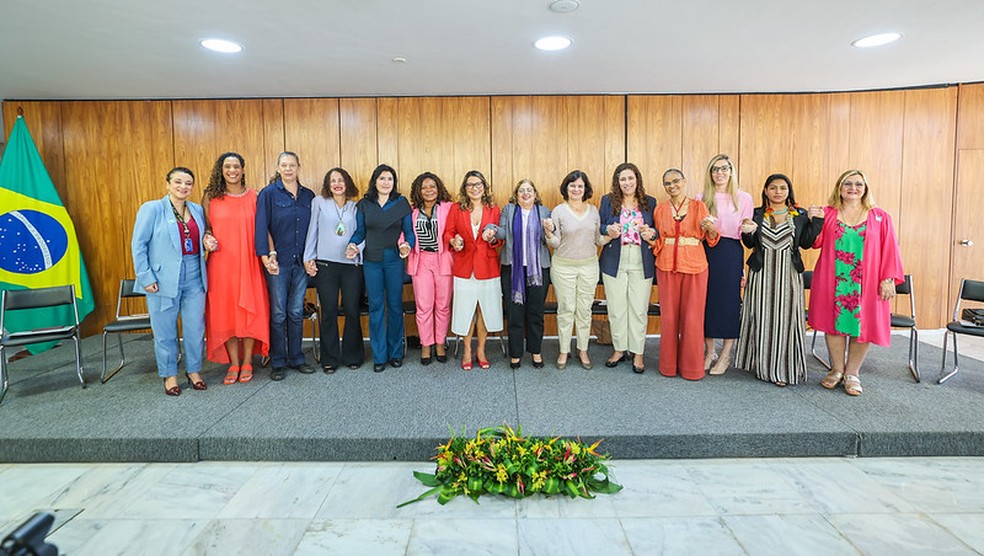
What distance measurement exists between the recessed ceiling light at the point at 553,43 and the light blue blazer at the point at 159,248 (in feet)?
9.33

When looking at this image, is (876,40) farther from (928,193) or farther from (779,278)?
(928,193)

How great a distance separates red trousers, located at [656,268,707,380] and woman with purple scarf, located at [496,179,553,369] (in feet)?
2.97

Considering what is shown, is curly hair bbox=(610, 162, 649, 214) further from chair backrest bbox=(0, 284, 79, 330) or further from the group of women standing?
chair backrest bbox=(0, 284, 79, 330)

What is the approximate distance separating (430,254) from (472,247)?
0.35 m

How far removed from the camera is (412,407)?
Answer: 324 centimetres

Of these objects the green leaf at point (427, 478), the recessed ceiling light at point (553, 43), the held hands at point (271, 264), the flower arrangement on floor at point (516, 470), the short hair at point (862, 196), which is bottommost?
the green leaf at point (427, 478)

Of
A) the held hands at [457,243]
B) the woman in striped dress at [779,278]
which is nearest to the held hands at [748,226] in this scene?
the woman in striped dress at [779,278]

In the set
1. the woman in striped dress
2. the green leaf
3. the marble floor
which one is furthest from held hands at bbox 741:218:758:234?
the green leaf

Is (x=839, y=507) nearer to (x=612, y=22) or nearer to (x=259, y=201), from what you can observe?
(x=612, y=22)

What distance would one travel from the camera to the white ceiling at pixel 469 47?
3150 mm

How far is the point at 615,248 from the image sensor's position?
3.88 metres

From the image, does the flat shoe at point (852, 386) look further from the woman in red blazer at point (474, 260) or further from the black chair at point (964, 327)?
the woman in red blazer at point (474, 260)

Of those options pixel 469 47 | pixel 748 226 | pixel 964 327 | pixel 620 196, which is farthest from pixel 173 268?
pixel 964 327

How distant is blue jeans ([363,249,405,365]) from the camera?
13.0 feet
